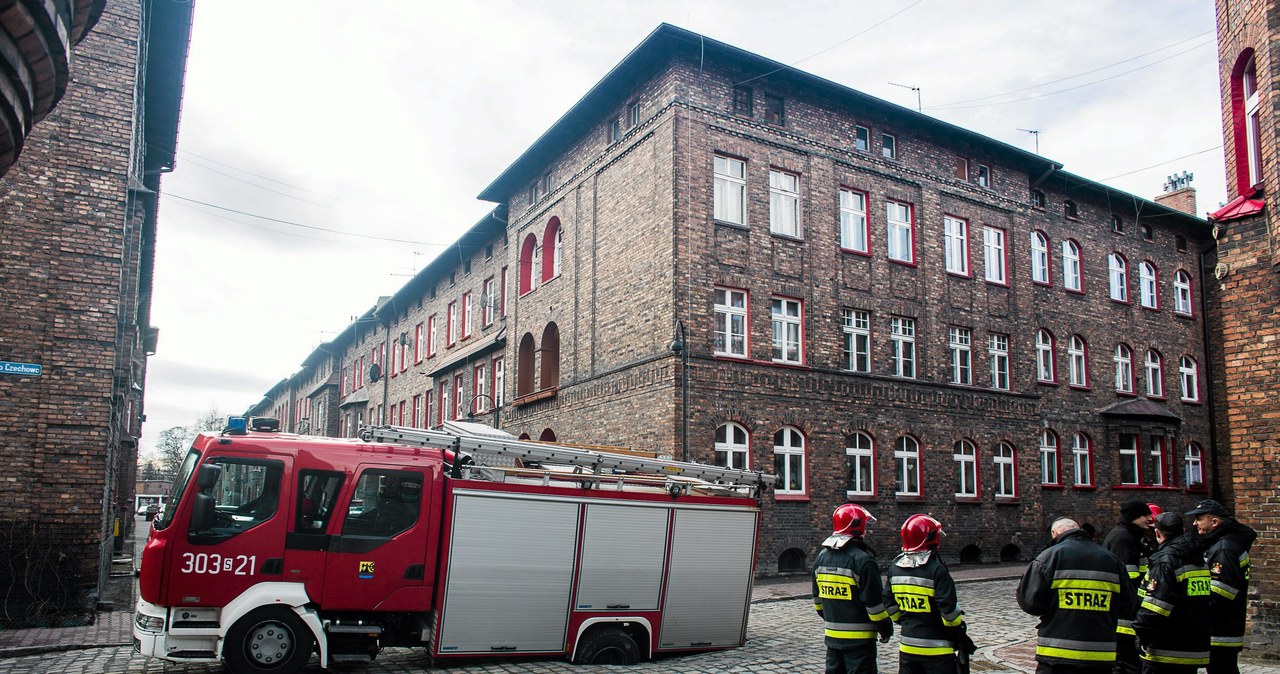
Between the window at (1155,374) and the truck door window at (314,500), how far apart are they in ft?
95.1

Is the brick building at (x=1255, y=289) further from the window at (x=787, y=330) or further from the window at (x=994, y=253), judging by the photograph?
the window at (x=994, y=253)

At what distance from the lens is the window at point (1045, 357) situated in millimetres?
27984

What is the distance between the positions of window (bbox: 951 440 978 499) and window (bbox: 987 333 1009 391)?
197 cm

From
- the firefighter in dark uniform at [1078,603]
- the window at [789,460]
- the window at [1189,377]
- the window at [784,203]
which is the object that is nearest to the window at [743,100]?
the window at [784,203]

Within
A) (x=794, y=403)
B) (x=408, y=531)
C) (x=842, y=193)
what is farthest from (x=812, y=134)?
(x=408, y=531)

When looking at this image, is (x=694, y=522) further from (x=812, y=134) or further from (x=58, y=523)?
(x=812, y=134)

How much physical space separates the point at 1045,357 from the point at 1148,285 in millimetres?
6703

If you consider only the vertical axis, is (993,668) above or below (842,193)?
below

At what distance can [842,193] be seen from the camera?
78.5 feet

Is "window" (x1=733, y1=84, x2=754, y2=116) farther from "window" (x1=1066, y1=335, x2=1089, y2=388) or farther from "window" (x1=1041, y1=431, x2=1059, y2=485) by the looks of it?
"window" (x1=1066, y1=335, x2=1089, y2=388)

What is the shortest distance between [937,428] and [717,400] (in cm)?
685

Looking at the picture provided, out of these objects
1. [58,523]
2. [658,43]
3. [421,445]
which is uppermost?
[658,43]

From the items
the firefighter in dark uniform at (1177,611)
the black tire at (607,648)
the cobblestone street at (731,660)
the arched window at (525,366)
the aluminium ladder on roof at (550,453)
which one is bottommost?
the cobblestone street at (731,660)

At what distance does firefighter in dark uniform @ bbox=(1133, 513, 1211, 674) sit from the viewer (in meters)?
7.83
